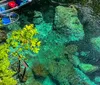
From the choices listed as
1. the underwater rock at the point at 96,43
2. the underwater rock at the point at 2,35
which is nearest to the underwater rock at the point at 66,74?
the underwater rock at the point at 96,43

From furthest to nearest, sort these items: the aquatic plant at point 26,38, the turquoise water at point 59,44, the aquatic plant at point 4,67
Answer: the turquoise water at point 59,44
the aquatic plant at point 26,38
the aquatic plant at point 4,67

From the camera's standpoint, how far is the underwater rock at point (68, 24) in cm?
1975

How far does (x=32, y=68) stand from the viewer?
16.3 m

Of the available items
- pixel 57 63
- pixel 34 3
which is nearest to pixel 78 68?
pixel 57 63

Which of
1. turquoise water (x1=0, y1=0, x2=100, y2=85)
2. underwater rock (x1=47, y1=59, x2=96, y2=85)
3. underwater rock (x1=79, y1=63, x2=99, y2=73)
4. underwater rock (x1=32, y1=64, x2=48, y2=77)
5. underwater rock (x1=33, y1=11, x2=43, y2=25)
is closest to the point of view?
underwater rock (x1=32, y1=64, x2=48, y2=77)

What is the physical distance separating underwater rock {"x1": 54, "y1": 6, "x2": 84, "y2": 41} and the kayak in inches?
121

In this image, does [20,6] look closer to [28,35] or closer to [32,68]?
[32,68]

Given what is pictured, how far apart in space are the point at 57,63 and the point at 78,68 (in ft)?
4.77

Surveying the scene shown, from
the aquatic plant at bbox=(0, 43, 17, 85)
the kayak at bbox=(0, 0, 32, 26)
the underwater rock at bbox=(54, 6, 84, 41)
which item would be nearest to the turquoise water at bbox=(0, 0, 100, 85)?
the underwater rock at bbox=(54, 6, 84, 41)

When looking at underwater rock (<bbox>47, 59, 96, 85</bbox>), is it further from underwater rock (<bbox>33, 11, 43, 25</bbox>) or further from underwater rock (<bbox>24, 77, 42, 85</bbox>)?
underwater rock (<bbox>33, 11, 43, 25</bbox>)

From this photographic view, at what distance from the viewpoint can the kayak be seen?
757 inches

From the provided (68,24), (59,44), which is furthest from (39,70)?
(68,24)

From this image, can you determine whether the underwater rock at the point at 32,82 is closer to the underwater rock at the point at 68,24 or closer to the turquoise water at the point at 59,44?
the turquoise water at the point at 59,44

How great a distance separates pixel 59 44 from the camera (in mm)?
19047
